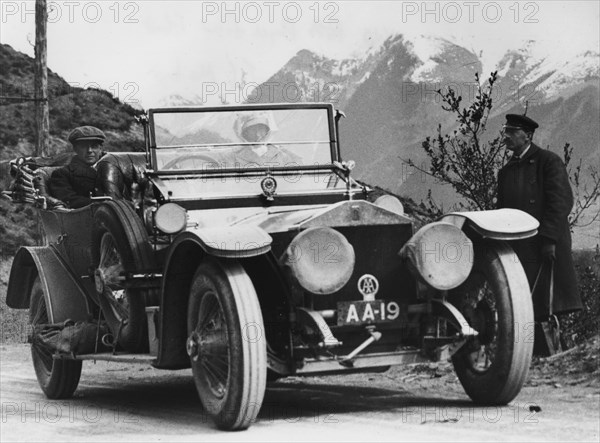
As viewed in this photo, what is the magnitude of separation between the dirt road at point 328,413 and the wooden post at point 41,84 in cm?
1240

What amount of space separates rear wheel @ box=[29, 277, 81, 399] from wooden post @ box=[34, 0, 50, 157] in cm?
1225

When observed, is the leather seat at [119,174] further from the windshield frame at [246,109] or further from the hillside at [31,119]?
the hillside at [31,119]

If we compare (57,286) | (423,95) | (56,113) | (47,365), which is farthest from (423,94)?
(57,286)

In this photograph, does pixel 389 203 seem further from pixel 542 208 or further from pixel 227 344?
pixel 227 344

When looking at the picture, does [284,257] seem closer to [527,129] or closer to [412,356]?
[412,356]

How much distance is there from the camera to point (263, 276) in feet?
22.9

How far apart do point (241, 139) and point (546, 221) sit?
249cm

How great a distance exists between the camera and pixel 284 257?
6664mm

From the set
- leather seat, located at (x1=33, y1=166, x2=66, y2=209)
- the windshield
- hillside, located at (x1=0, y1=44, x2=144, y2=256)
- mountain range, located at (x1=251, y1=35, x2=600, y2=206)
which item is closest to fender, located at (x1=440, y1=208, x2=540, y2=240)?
the windshield

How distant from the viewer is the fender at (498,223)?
276 inches

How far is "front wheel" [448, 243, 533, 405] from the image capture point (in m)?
6.93

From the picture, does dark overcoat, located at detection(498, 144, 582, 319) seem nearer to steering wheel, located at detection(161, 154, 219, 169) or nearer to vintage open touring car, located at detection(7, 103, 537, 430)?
vintage open touring car, located at detection(7, 103, 537, 430)

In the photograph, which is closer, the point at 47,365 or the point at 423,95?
the point at 47,365

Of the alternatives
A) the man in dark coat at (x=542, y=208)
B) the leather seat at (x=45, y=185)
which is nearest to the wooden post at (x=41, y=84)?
the leather seat at (x=45, y=185)
